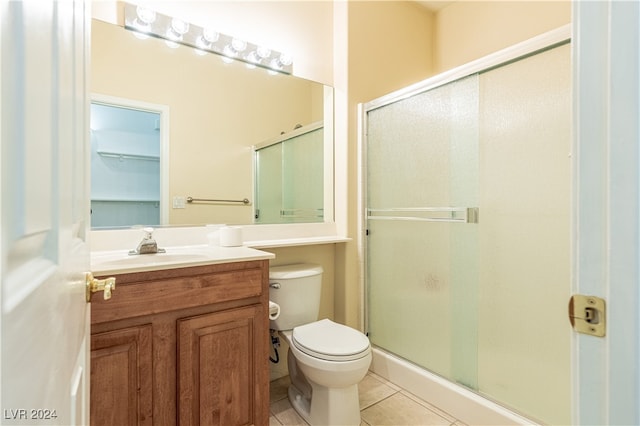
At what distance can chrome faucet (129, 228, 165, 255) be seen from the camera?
1495mm

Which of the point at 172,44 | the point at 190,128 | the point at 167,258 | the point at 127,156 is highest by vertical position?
the point at 172,44

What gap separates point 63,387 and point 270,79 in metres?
2.00

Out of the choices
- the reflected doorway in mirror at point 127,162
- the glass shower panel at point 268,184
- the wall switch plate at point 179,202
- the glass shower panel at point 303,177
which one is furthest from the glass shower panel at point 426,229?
the reflected doorway in mirror at point 127,162

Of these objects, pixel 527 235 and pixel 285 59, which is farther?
pixel 285 59

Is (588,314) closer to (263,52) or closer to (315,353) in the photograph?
(315,353)

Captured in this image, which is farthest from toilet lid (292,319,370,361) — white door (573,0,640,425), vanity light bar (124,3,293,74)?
vanity light bar (124,3,293,74)

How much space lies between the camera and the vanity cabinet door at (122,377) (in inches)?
42.9

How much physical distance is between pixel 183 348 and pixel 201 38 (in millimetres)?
1636

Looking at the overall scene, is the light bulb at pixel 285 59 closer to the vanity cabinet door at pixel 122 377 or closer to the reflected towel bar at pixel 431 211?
the reflected towel bar at pixel 431 211

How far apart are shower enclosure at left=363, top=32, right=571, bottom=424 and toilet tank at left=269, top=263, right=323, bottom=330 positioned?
528 millimetres

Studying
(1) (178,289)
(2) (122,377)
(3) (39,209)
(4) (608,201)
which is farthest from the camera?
(1) (178,289)

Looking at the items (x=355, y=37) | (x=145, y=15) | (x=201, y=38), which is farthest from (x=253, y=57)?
(x=355, y=37)

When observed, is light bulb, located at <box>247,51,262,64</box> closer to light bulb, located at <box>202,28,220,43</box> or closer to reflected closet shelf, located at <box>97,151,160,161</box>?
light bulb, located at <box>202,28,220,43</box>

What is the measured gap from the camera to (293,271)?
1.88 meters
